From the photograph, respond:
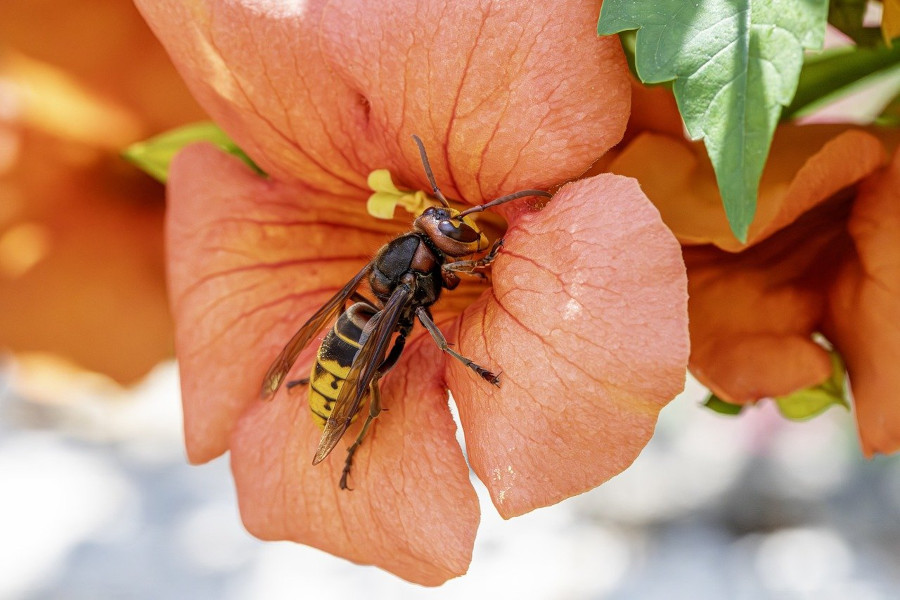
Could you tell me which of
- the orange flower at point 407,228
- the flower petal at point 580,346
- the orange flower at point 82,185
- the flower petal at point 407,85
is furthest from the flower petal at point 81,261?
the flower petal at point 580,346

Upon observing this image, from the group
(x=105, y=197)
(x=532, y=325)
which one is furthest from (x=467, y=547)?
(x=105, y=197)

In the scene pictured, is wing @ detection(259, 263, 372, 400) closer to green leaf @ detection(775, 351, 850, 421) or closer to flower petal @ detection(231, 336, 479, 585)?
flower petal @ detection(231, 336, 479, 585)

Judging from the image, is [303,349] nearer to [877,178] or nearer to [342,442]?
[342,442]

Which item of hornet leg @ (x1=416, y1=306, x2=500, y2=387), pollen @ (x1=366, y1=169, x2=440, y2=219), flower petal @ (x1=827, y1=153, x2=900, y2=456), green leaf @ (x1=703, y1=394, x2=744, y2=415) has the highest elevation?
pollen @ (x1=366, y1=169, x2=440, y2=219)

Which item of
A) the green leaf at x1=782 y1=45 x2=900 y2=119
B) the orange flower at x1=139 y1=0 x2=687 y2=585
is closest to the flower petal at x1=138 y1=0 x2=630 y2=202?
the orange flower at x1=139 y1=0 x2=687 y2=585

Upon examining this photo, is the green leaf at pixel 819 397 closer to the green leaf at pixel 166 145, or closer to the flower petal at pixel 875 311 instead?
the flower petal at pixel 875 311

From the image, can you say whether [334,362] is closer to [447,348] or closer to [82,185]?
[447,348]
